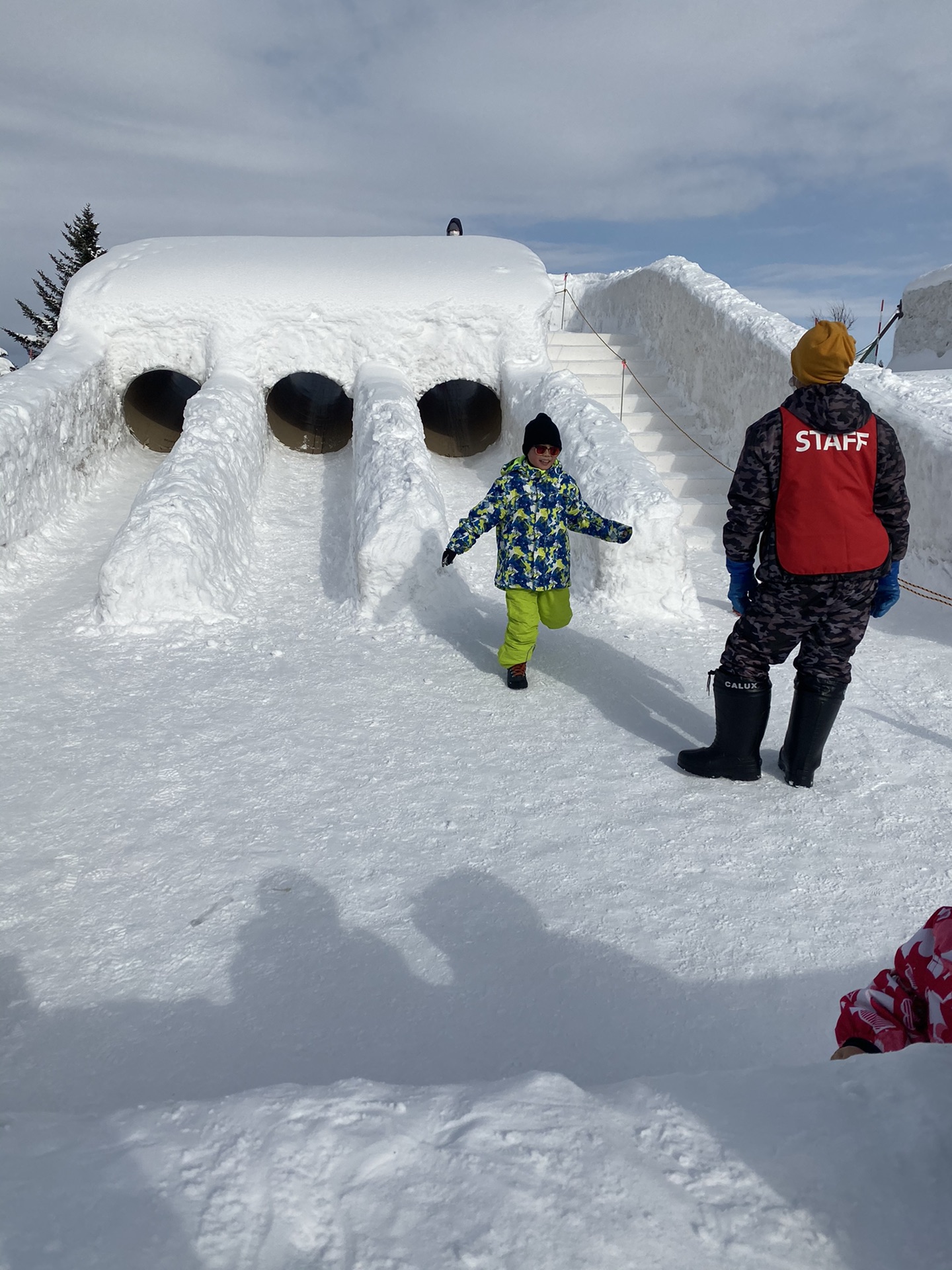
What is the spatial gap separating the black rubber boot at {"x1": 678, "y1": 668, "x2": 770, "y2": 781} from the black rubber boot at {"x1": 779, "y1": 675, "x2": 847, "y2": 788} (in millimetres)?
104

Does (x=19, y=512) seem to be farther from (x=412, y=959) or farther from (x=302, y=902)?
(x=412, y=959)

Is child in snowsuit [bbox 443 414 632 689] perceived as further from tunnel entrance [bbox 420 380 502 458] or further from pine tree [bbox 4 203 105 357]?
pine tree [bbox 4 203 105 357]

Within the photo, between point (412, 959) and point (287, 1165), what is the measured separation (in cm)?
108

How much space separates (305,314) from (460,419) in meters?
2.42

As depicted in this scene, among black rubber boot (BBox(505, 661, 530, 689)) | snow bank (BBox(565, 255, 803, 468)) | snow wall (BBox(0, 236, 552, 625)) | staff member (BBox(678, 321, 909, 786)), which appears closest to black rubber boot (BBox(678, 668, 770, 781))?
staff member (BBox(678, 321, 909, 786))

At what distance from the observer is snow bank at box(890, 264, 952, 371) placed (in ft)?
30.9

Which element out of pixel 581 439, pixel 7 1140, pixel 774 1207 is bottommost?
pixel 7 1140

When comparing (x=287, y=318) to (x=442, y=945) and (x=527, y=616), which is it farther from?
(x=442, y=945)

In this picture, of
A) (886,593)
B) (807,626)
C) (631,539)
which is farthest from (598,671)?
(886,593)

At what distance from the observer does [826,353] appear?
2508 millimetres

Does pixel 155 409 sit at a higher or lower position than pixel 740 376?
lower

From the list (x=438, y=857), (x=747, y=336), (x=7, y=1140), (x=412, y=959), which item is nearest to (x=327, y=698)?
(x=438, y=857)

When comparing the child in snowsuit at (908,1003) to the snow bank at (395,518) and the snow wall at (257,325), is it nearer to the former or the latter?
the snow bank at (395,518)

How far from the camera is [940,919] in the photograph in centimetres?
119
